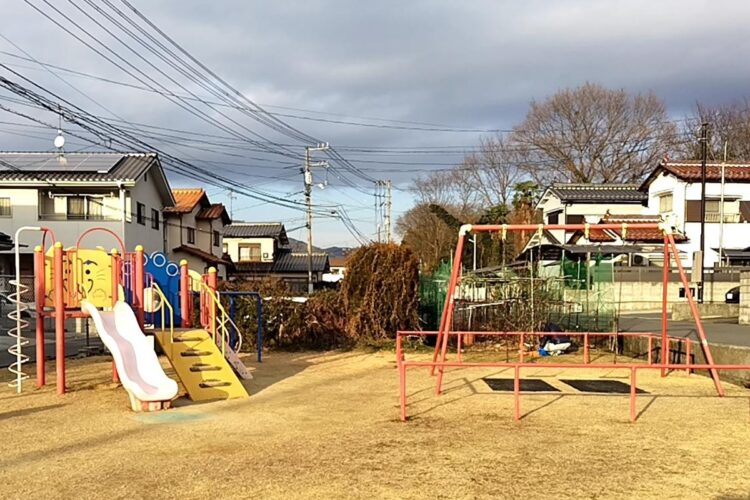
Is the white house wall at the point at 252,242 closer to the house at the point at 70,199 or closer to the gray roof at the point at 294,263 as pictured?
the gray roof at the point at 294,263

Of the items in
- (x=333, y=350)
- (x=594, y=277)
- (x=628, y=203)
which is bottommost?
(x=333, y=350)

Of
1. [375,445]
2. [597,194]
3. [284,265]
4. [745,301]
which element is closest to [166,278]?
[375,445]

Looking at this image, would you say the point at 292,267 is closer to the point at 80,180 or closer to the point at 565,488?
the point at 80,180

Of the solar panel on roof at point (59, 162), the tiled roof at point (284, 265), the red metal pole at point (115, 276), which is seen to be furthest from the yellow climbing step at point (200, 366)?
the tiled roof at point (284, 265)

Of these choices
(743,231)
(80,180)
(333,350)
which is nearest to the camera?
(333,350)

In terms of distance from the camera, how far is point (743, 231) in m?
26.7

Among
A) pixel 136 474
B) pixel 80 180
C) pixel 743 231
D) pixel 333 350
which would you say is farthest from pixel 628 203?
pixel 136 474

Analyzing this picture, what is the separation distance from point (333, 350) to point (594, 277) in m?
6.62

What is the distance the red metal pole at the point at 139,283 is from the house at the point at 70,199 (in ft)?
47.1

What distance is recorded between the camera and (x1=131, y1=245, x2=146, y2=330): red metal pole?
360 inches

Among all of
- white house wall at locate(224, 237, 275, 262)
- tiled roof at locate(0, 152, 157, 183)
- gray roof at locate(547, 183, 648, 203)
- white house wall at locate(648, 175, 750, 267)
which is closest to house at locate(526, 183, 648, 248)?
gray roof at locate(547, 183, 648, 203)

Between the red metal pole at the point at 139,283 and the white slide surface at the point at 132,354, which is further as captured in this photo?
the red metal pole at the point at 139,283

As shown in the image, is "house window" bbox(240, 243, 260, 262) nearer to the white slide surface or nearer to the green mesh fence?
the green mesh fence

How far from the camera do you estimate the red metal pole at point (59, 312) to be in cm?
866
